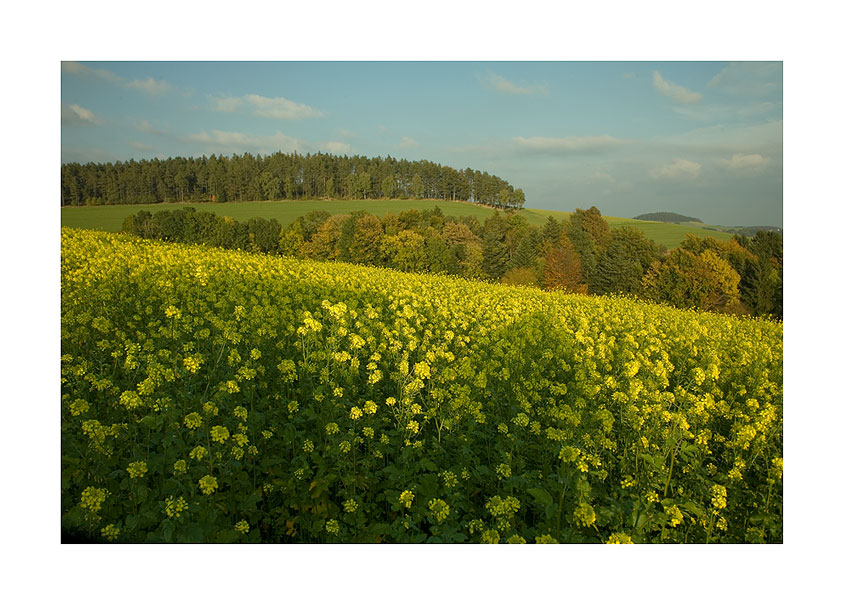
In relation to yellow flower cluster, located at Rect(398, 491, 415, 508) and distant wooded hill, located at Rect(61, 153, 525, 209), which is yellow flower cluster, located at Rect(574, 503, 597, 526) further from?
distant wooded hill, located at Rect(61, 153, 525, 209)

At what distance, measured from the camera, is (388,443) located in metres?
3.56

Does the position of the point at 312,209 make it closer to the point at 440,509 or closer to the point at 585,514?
the point at 440,509

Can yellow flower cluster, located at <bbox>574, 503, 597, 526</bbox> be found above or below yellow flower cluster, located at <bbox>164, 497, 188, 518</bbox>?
below

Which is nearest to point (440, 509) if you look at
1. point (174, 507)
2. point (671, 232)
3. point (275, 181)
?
point (174, 507)

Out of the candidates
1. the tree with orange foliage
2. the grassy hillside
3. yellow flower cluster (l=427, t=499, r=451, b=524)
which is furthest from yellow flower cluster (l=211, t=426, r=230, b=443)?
A: the tree with orange foliage

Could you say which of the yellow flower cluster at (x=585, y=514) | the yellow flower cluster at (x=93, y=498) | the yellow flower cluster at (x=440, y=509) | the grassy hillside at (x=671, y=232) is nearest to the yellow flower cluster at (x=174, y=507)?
the yellow flower cluster at (x=93, y=498)

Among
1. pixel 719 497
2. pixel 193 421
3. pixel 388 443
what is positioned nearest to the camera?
pixel 193 421

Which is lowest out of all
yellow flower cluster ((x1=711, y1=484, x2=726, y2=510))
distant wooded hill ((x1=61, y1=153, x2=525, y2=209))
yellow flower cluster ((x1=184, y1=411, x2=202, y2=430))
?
yellow flower cluster ((x1=711, y1=484, x2=726, y2=510))

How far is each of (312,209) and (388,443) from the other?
8689 millimetres

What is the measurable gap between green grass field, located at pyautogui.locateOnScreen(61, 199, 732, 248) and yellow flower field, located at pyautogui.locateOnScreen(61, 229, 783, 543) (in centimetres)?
109

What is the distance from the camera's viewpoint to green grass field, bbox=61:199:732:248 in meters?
6.07

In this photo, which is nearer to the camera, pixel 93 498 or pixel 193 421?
pixel 93 498

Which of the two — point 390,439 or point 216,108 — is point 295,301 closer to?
point 216,108

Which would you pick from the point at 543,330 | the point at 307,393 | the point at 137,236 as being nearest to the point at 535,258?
the point at 543,330
